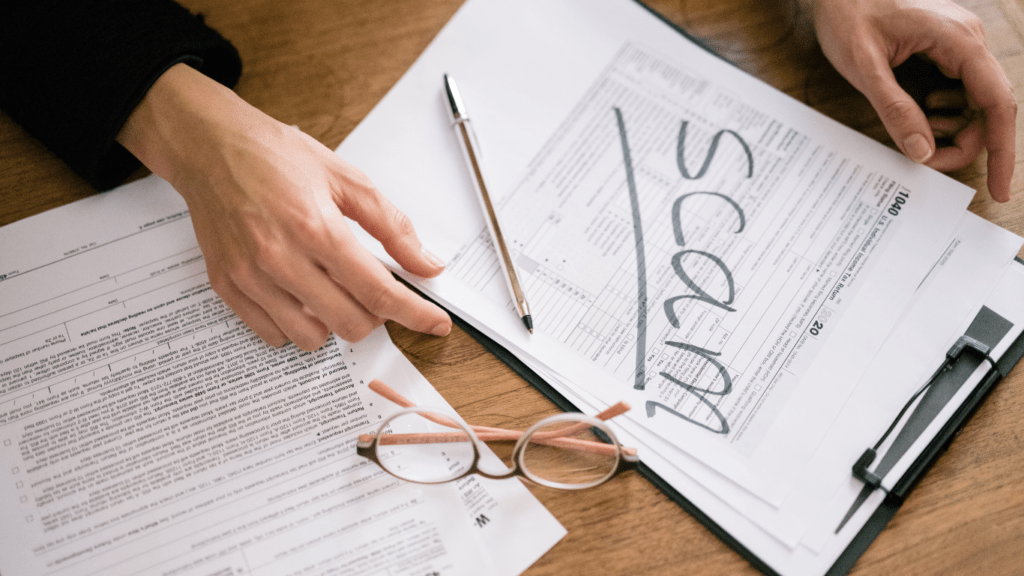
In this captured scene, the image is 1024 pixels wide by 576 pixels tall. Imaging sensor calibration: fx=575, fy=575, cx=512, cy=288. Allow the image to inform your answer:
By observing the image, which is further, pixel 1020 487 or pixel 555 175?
pixel 555 175

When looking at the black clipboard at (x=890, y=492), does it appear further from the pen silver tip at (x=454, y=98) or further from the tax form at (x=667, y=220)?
the pen silver tip at (x=454, y=98)

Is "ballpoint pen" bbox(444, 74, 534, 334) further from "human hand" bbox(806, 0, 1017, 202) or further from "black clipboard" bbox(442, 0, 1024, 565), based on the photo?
"human hand" bbox(806, 0, 1017, 202)

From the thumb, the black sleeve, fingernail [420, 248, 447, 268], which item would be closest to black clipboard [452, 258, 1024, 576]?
fingernail [420, 248, 447, 268]

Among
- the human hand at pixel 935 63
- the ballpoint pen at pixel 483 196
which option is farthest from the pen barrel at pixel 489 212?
the human hand at pixel 935 63

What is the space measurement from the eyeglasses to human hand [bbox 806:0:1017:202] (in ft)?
1.45

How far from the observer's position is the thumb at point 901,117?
1.94 feet

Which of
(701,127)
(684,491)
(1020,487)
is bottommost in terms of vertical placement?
(684,491)

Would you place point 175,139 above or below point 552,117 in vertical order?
below

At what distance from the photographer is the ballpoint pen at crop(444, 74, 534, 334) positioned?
0.56 metres

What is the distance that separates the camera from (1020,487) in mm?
503

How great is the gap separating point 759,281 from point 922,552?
0.87 feet

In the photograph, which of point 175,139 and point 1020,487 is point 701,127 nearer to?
point 1020,487

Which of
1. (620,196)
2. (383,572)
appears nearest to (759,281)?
(620,196)

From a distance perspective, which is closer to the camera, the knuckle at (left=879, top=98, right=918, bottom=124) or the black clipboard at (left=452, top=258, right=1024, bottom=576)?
the black clipboard at (left=452, top=258, right=1024, bottom=576)
